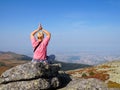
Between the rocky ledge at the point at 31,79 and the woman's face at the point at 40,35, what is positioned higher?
the woman's face at the point at 40,35

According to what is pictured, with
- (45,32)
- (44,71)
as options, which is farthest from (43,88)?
(45,32)

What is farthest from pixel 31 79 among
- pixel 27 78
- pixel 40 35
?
pixel 40 35

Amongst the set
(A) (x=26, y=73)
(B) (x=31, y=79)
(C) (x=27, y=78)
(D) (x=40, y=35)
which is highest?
(D) (x=40, y=35)

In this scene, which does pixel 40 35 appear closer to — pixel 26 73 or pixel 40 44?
pixel 40 44

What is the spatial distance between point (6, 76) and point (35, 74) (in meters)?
2.60

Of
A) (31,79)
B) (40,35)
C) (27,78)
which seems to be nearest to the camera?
(27,78)

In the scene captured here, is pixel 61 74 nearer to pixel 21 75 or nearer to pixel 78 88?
pixel 78 88

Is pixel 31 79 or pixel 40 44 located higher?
pixel 40 44

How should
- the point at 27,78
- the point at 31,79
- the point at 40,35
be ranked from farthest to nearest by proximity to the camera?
the point at 40,35
the point at 31,79
the point at 27,78

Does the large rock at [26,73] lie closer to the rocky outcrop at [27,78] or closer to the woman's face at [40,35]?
the rocky outcrop at [27,78]

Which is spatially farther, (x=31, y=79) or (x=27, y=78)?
(x=31, y=79)

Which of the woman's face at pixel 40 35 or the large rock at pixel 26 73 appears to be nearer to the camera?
the large rock at pixel 26 73

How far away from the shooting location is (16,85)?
Answer: 20.3 meters

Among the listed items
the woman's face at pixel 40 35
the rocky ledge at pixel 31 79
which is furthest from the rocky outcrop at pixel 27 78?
the woman's face at pixel 40 35
